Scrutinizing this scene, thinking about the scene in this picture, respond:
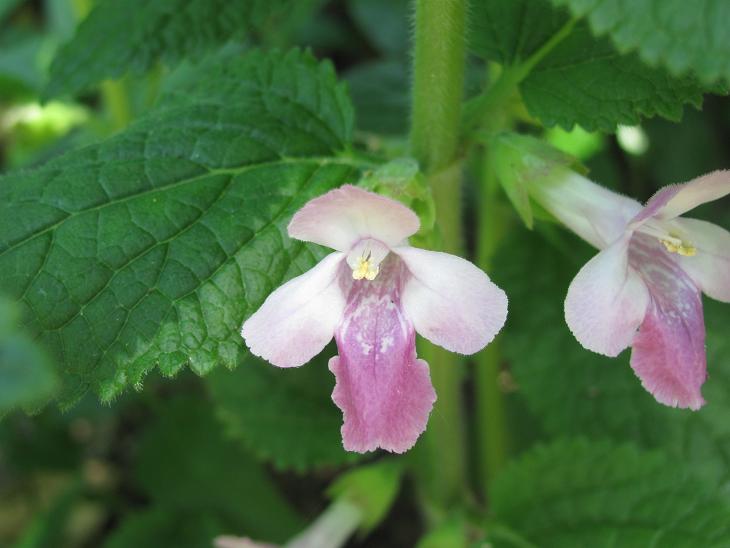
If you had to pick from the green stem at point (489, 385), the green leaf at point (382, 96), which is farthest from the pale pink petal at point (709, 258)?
the green leaf at point (382, 96)

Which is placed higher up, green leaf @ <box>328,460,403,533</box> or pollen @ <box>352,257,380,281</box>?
pollen @ <box>352,257,380,281</box>

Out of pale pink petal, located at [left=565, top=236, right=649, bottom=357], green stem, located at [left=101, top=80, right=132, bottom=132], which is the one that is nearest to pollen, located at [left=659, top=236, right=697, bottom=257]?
pale pink petal, located at [left=565, top=236, right=649, bottom=357]

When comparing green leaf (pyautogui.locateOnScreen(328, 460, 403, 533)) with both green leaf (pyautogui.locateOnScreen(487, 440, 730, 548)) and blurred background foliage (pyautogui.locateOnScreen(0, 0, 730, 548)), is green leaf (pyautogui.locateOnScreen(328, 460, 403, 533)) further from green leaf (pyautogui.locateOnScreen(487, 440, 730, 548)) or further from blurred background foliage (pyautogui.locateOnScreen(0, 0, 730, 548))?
green leaf (pyautogui.locateOnScreen(487, 440, 730, 548))

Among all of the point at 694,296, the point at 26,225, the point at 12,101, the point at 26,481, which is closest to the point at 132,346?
the point at 26,225

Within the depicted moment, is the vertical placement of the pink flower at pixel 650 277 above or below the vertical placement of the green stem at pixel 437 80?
below

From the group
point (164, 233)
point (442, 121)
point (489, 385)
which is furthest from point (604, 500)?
point (164, 233)

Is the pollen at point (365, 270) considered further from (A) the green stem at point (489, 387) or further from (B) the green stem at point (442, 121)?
(A) the green stem at point (489, 387)
